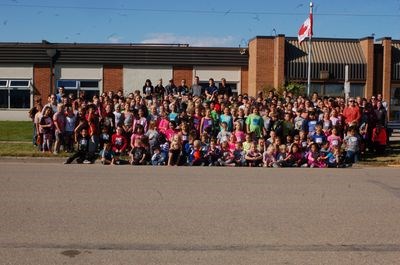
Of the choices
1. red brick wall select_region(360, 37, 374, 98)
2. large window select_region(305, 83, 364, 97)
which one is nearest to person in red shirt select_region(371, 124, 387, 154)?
large window select_region(305, 83, 364, 97)

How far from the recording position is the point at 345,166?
1517 centimetres

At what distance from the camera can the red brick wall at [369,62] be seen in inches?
1362

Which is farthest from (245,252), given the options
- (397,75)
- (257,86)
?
(397,75)

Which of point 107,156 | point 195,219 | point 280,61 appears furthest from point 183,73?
point 195,219

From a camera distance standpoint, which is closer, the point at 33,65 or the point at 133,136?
the point at 133,136

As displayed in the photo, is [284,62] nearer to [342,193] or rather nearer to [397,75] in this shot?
[397,75]

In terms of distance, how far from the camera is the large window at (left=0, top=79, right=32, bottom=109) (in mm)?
35875

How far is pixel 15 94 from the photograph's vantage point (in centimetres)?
3622

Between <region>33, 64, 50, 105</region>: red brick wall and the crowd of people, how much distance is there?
17849mm

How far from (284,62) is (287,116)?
1826 cm

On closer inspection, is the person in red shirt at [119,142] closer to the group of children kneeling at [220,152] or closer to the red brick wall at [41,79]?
the group of children kneeling at [220,152]

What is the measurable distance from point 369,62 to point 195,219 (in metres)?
29.8

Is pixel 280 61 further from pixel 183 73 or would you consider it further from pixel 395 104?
pixel 395 104

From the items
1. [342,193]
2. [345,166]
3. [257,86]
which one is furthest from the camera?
[257,86]
